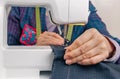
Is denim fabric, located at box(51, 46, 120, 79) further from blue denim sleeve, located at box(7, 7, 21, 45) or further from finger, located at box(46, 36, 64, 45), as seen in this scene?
blue denim sleeve, located at box(7, 7, 21, 45)

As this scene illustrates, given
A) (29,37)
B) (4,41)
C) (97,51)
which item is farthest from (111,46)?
(29,37)

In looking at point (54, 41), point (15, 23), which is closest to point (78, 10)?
point (54, 41)

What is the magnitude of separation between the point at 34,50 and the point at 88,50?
0.40 feet

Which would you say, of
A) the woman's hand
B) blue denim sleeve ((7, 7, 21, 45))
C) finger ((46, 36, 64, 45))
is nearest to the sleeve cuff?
the woman's hand

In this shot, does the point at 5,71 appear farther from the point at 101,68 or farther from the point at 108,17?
the point at 108,17

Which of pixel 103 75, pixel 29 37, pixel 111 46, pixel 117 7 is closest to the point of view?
pixel 103 75

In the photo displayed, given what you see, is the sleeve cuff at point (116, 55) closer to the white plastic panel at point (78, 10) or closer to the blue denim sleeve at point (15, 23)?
the white plastic panel at point (78, 10)

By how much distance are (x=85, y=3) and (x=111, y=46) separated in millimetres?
135

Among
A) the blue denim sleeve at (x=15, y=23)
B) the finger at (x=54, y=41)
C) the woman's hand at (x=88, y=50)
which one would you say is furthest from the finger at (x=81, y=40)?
the blue denim sleeve at (x=15, y=23)

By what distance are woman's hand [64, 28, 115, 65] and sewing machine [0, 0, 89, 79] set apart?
0.14 ft

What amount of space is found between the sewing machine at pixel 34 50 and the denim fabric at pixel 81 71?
1.6 inches

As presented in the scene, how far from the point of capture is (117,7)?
52.1 inches

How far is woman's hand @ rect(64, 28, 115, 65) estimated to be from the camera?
54 cm

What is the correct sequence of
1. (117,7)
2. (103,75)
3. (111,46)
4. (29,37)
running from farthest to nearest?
1. (117,7)
2. (29,37)
3. (111,46)
4. (103,75)
